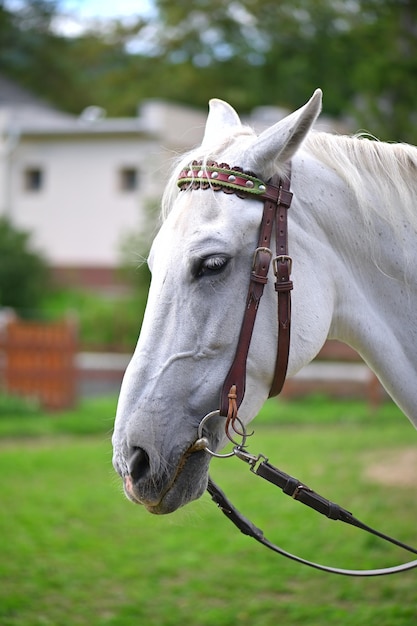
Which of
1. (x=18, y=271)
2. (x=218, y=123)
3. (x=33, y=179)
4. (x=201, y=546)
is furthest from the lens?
(x=33, y=179)

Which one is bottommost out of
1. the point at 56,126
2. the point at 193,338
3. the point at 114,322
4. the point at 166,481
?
the point at 114,322

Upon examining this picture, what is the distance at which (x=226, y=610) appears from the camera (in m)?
4.73

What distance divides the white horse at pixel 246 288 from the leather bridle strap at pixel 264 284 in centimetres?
2

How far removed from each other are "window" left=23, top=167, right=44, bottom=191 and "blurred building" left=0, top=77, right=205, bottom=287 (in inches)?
1.3

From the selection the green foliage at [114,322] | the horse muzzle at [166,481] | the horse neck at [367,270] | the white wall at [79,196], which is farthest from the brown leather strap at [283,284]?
the white wall at [79,196]

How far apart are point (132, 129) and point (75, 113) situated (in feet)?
57.0

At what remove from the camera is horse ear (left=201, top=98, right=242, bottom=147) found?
264 centimetres

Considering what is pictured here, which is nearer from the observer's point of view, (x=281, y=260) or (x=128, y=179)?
(x=281, y=260)

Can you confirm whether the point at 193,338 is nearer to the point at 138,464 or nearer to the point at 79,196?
the point at 138,464

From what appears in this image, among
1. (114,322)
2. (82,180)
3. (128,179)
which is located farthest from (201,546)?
(82,180)

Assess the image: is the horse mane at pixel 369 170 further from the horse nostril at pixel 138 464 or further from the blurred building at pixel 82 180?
the blurred building at pixel 82 180

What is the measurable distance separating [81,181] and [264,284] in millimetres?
22139

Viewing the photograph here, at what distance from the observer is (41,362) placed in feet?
39.5

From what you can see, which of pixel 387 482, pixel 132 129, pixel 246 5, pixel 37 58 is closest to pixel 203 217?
pixel 387 482
